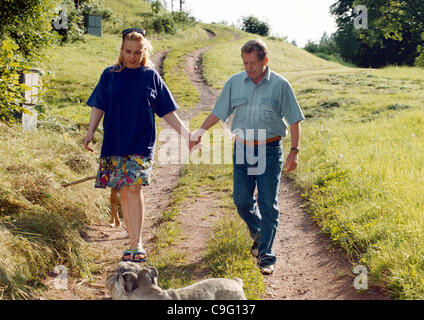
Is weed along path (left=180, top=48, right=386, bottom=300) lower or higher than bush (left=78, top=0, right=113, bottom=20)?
lower

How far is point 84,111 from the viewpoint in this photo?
12.9m

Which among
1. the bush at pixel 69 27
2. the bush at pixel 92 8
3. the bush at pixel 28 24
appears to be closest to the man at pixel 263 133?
the bush at pixel 28 24

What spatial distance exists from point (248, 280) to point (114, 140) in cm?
197

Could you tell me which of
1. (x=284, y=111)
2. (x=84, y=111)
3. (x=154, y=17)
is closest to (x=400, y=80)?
(x=84, y=111)

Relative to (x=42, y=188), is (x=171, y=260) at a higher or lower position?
lower

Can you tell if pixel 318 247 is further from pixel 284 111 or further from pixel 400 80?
pixel 400 80

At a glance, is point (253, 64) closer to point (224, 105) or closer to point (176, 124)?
point (224, 105)

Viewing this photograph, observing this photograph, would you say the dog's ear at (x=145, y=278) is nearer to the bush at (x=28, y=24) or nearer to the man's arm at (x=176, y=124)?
the man's arm at (x=176, y=124)

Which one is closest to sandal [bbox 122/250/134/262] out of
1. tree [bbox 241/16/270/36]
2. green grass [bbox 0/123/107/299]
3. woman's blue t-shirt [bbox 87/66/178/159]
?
green grass [bbox 0/123/107/299]

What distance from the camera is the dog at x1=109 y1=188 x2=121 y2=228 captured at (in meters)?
5.34

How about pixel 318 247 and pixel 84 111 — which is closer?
pixel 318 247

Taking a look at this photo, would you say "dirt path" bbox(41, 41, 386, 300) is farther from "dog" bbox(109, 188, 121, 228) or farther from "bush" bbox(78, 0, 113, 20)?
"bush" bbox(78, 0, 113, 20)

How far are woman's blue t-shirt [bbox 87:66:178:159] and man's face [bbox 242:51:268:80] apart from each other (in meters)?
1.02

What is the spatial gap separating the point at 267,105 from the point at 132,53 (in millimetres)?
1501
